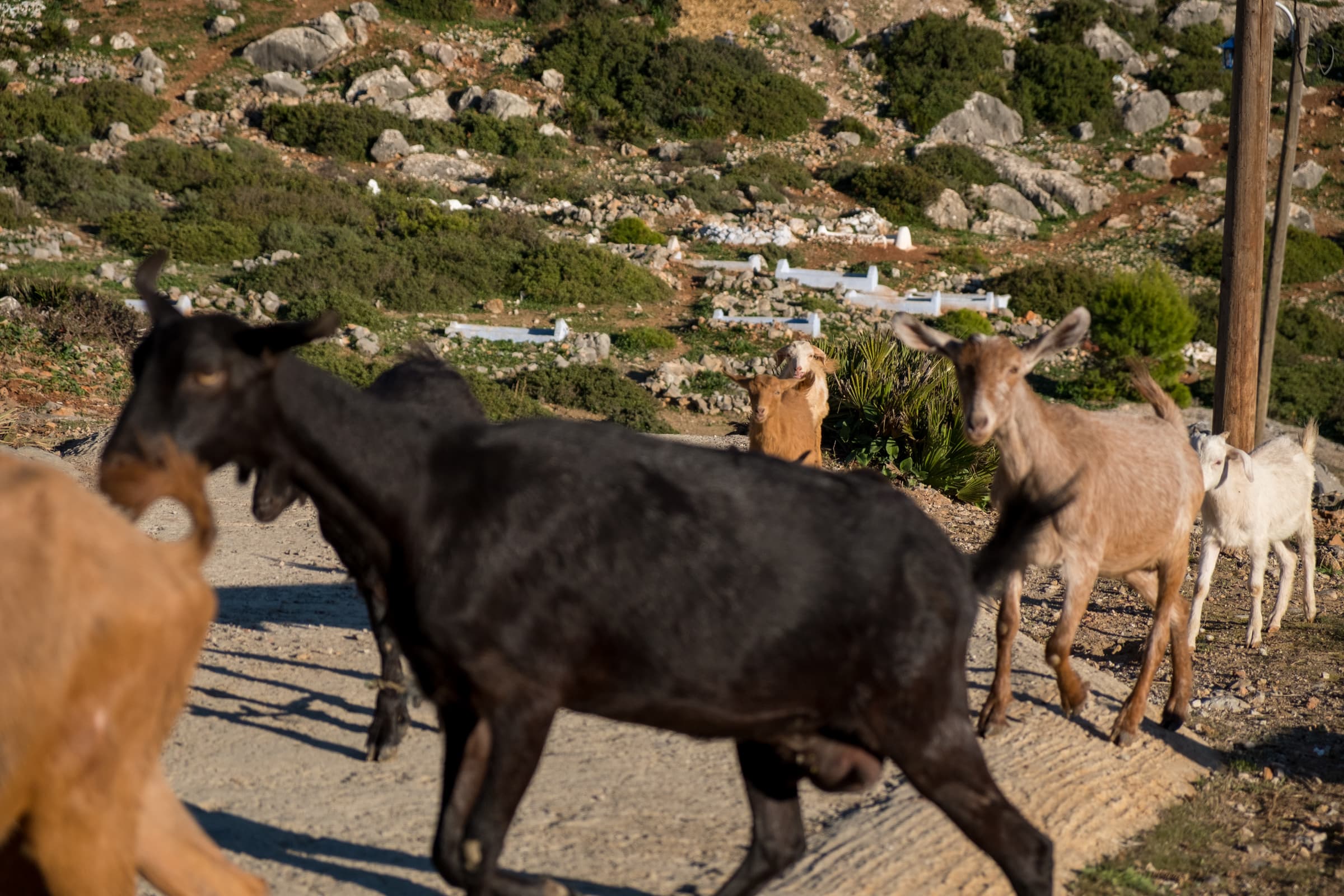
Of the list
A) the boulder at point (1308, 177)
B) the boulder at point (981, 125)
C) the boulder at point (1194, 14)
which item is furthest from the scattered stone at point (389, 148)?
the boulder at point (1194, 14)

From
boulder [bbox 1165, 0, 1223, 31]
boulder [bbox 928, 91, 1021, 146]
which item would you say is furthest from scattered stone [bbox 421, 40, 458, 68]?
boulder [bbox 1165, 0, 1223, 31]

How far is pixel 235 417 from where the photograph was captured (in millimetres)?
3512

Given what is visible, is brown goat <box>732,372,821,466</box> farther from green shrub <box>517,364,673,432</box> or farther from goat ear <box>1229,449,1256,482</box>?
green shrub <box>517,364,673,432</box>

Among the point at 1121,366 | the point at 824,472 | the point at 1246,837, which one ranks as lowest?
the point at 1121,366

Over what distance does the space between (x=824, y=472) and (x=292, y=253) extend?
25.8 m

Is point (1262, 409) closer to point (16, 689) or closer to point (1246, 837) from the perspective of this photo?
point (1246, 837)

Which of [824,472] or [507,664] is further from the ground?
[824,472]

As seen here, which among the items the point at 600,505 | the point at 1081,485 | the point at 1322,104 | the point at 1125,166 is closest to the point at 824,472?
the point at 600,505

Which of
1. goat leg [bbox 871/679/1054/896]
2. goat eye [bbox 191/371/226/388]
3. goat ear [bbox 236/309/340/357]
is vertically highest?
goat ear [bbox 236/309/340/357]

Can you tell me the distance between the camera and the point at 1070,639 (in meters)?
6.70

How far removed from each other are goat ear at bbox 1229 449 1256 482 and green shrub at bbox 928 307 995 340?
51.1ft

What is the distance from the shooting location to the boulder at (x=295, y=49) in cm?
4728

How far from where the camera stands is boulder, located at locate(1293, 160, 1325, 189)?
1689 inches

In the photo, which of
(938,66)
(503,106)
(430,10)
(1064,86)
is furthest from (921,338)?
(430,10)
